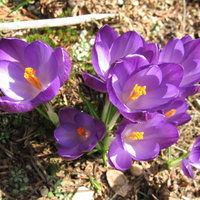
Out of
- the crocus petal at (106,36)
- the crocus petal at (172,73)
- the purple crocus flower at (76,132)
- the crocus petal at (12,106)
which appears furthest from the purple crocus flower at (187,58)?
the crocus petal at (12,106)

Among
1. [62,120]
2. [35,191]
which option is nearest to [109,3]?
[62,120]

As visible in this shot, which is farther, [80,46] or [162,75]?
[80,46]

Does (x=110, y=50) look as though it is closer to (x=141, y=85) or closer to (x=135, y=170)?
(x=141, y=85)

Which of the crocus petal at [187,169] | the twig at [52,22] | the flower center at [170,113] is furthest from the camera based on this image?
the twig at [52,22]

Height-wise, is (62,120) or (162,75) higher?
(162,75)

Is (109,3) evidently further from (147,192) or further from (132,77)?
(147,192)

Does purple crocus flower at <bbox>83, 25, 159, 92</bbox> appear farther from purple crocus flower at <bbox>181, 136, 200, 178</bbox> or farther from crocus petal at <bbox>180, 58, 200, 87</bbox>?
purple crocus flower at <bbox>181, 136, 200, 178</bbox>

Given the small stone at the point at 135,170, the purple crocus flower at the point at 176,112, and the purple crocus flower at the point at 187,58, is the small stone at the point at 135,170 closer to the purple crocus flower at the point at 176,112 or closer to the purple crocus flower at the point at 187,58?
the purple crocus flower at the point at 176,112

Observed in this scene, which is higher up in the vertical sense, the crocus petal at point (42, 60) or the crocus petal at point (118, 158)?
the crocus petal at point (42, 60)
